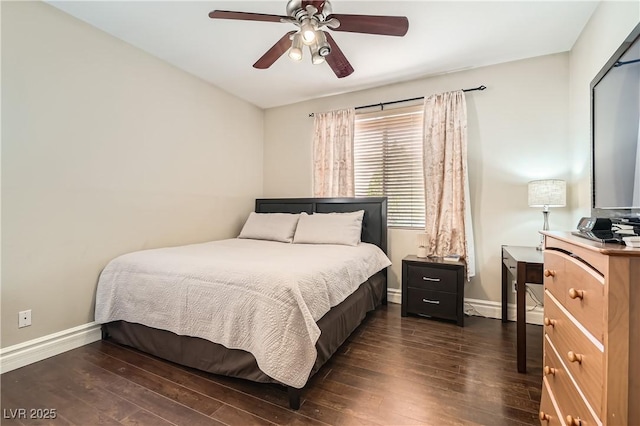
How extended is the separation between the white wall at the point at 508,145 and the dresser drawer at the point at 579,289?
185cm

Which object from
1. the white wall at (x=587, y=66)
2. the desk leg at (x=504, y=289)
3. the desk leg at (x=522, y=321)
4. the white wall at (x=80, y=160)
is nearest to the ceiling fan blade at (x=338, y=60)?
the white wall at (x=587, y=66)

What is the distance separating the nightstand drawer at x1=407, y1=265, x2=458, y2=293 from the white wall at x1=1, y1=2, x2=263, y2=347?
2.41 metres

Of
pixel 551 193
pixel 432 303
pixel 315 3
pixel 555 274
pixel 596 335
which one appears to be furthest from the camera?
pixel 432 303

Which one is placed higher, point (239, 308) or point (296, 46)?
point (296, 46)

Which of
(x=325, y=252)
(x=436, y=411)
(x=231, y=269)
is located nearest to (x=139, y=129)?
(x=231, y=269)

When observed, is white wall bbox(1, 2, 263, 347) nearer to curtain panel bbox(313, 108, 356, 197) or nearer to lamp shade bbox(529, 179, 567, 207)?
curtain panel bbox(313, 108, 356, 197)

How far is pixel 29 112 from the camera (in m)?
2.04

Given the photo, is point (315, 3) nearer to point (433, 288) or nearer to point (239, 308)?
point (239, 308)

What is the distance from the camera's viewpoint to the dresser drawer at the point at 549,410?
45.4 inches

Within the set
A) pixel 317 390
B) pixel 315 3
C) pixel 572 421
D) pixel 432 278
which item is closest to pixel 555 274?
pixel 572 421

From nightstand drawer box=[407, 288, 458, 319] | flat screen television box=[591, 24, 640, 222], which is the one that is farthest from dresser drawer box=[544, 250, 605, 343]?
nightstand drawer box=[407, 288, 458, 319]

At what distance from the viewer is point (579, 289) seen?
0.95 meters

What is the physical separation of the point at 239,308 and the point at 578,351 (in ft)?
4.97

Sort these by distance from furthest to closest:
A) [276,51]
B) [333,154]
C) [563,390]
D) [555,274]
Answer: [333,154], [276,51], [555,274], [563,390]
